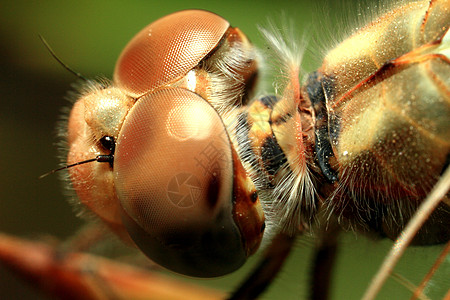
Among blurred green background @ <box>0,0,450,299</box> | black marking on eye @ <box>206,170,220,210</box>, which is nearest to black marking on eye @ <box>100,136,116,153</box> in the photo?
black marking on eye @ <box>206,170,220,210</box>

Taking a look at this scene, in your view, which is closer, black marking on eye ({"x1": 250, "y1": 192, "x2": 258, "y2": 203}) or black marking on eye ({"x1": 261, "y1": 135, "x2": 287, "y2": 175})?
black marking on eye ({"x1": 250, "y1": 192, "x2": 258, "y2": 203})

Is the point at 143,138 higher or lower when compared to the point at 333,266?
higher

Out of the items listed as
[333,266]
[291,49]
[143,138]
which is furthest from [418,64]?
[333,266]

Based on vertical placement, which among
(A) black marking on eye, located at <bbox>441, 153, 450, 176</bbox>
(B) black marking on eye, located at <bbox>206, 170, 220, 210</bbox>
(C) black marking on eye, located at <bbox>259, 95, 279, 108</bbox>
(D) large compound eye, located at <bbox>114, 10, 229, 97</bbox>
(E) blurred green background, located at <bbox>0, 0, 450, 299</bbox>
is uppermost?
(D) large compound eye, located at <bbox>114, 10, 229, 97</bbox>

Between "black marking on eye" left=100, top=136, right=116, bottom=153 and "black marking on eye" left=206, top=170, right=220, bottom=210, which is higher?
"black marking on eye" left=100, top=136, right=116, bottom=153

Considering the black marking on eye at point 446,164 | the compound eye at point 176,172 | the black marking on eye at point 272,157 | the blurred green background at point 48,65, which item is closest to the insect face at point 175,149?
the compound eye at point 176,172

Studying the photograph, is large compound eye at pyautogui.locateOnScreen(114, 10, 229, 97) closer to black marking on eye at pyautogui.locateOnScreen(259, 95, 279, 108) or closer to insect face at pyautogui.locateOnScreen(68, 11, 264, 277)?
insect face at pyautogui.locateOnScreen(68, 11, 264, 277)

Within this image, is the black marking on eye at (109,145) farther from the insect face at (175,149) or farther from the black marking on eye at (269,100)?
the black marking on eye at (269,100)

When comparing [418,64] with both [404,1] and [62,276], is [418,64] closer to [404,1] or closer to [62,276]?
[404,1]
